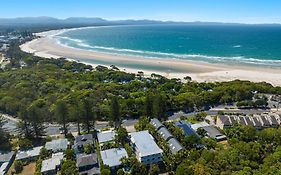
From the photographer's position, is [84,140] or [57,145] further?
[84,140]

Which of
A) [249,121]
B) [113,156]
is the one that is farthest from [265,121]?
[113,156]

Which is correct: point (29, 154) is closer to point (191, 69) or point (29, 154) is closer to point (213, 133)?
point (213, 133)

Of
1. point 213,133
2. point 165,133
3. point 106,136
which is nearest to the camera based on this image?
point 165,133

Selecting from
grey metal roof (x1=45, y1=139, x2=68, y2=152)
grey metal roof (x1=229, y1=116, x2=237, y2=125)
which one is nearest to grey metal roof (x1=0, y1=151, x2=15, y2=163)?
grey metal roof (x1=45, y1=139, x2=68, y2=152)

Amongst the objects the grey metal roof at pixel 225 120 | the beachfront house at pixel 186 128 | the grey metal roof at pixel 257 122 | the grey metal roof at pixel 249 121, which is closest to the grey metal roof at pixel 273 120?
the grey metal roof at pixel 257 122

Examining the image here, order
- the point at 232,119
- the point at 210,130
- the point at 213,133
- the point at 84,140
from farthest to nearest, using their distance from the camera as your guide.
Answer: the point at 232,119, the point at 210,130, the point at 213,133, the point at 84,140

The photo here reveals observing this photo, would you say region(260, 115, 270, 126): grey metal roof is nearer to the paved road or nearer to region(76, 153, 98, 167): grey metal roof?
the paved road

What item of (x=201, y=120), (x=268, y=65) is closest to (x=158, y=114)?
(x=201, y=120)
